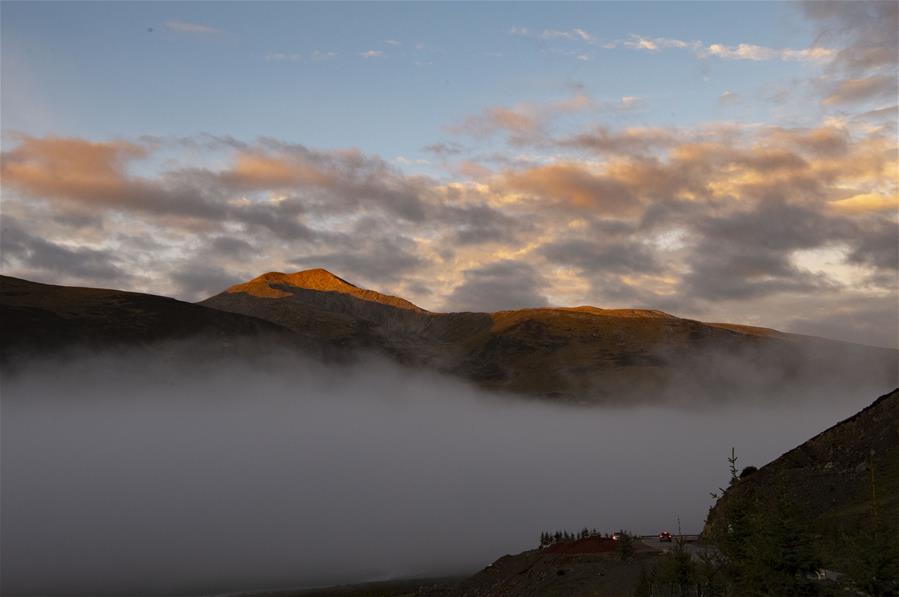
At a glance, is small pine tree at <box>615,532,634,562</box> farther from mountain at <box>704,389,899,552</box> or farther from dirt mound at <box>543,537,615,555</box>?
mountain at <box>704,389,899,552</box>

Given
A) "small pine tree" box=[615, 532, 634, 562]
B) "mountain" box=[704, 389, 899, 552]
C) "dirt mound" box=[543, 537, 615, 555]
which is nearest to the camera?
"mountain" box=[704, 389, 899, 552]

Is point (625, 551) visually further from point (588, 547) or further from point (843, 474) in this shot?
point (843, 474)

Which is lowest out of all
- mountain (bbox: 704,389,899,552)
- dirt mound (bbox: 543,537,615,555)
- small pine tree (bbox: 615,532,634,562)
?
dirt mound (bbox: 543,537,615,555)

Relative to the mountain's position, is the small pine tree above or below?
below

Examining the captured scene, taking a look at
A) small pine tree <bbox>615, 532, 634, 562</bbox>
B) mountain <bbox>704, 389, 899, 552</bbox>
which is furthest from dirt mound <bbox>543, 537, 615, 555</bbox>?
mountain <bbox>704, 389, 899, 552</bbox>

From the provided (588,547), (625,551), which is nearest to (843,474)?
(625,551)

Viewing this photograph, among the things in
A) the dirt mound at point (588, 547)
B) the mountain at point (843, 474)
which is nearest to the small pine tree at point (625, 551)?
the dirt mound at point (588, 547)

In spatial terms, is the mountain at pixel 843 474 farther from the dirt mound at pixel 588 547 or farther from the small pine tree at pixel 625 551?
the dirt mound at pixel 588 547

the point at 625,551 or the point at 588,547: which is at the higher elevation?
the point at 625,551

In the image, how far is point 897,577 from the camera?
31922 millimetres

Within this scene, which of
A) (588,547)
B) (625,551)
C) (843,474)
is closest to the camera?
(843,474)

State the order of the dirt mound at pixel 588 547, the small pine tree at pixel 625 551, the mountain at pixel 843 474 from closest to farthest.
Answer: the mountain at pixel 843 474 → the small pine tree at pixel 625 551 → the dirt mound at pixel 588 547

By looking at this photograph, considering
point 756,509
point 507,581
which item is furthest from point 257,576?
point 756,509

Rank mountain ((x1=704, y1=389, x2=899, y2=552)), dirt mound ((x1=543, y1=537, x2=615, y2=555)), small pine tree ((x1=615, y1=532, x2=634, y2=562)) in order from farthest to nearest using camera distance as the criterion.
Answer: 1. dirt mound ((x1=543, y1=537, x2=615, y2=555))
2. small pine tree ((x1=615, y1=532, x2=634, y2=562))
3. mountain ((x1=704, y1=389, x2=899, y2=552))
